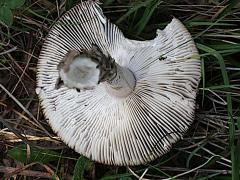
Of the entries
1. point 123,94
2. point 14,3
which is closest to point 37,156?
point 123,94

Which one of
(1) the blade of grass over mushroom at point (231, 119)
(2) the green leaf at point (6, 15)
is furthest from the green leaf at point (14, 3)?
(1) the blade of grass over mushroom at point (231, 119)

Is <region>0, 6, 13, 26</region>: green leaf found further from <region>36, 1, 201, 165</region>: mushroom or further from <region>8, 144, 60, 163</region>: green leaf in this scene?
<region>8, 144, 60, 163</region>: green leaf

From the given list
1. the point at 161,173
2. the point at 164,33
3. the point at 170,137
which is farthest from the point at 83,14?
the point at 161,173

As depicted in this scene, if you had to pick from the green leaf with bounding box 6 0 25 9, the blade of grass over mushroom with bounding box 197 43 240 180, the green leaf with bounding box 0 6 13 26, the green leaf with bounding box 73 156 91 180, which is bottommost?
the green leaf with bounding box 73 156 91 180

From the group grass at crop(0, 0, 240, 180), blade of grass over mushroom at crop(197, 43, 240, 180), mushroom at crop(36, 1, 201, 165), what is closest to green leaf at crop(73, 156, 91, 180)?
grass at crop(0, 0, 240, 180)

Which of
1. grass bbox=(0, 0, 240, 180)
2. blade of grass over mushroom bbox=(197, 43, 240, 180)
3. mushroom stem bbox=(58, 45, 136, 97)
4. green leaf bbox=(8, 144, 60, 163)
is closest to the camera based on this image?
mushroom stem bbox=(58, 45, 136, 97)

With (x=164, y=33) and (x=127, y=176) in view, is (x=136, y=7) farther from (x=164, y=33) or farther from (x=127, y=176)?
(x=127, y=176)

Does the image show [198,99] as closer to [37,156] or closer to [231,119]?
[231,119]
